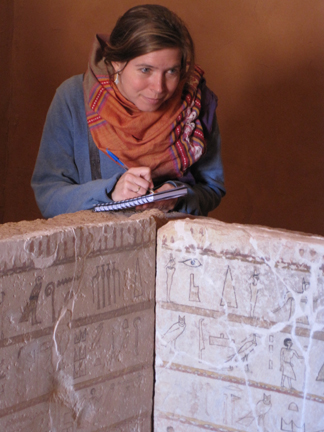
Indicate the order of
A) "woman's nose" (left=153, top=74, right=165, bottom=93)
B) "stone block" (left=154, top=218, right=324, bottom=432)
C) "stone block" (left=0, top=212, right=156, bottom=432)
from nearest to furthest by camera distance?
"stone block" (left=0, top=212, right=156, bottom=432), "stone block" (left=154, top=218, right=324, bottom=432), "woman's nose" (left=153, top=74, right=165, bottom=93)

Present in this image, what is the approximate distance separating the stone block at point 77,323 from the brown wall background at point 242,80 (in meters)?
1.95

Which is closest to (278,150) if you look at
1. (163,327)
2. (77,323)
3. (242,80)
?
(242,80)

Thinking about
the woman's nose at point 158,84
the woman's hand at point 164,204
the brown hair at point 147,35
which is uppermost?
the brown hair at point 147,35

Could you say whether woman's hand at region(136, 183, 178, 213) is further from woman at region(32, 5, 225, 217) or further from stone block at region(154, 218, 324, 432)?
stone block at region(154, 218, 324, 432)

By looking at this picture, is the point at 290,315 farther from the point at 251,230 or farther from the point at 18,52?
the point at 18,52

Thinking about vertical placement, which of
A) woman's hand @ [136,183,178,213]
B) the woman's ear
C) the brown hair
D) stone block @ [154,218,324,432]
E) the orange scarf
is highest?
the brown hair

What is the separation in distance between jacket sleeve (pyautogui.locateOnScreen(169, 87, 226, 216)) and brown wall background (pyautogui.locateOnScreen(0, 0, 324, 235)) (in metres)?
1.29

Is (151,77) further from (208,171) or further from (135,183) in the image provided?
(208,171)

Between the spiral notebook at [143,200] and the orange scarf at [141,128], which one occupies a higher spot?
the orange scarf at [141,128]

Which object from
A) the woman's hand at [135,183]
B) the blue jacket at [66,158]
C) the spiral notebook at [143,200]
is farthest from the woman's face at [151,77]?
the spiral notebook at [143,200]

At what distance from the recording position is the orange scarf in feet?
5.72

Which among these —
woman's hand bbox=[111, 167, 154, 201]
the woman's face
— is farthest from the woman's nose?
woman's hand bbox=[111, 167, 154, 201]

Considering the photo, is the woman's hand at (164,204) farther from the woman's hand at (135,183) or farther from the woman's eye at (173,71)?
the woman's eye at (173,71)

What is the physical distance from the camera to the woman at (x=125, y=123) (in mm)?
1645
